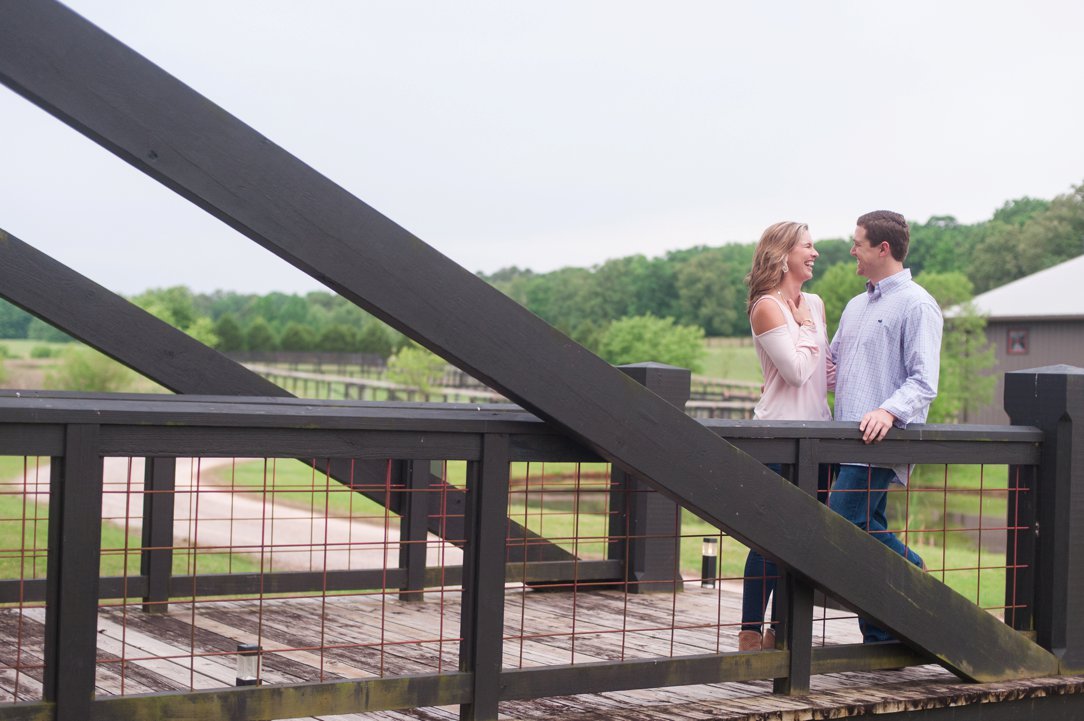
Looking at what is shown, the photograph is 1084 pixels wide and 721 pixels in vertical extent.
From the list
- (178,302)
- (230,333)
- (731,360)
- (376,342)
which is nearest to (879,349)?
(376,342)

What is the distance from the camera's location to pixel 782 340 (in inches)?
168

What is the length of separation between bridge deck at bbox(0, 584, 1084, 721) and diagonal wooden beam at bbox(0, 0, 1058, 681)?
1.00 feet

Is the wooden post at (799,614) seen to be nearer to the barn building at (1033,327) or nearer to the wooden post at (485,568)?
the wooden post at (485,568)

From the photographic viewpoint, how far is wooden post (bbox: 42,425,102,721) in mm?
2967

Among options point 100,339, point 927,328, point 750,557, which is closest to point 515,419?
point 750,557

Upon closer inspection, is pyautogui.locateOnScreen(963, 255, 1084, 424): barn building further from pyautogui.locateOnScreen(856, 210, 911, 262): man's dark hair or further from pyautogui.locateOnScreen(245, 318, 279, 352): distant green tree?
pyautogui.locateOnScreen(245, 318, 279, 352): distant green tree

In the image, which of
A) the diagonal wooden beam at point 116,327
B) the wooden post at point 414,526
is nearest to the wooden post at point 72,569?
the diagonal wooden beam at point 116,327

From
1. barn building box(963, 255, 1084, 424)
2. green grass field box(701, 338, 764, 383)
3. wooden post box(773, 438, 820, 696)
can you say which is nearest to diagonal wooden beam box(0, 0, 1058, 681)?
wooden post box(773, 438, 820, 696)

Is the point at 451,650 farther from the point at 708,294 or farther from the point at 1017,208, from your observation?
the point at 1017,208

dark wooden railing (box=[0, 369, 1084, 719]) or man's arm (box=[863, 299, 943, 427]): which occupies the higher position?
man's arm (box=[863, 299, 943, 427])

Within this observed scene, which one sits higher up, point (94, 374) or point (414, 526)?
point (94, 374)

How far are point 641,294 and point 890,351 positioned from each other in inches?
3130

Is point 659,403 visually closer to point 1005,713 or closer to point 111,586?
point 1005,713

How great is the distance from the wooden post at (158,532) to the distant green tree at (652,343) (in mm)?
52281
